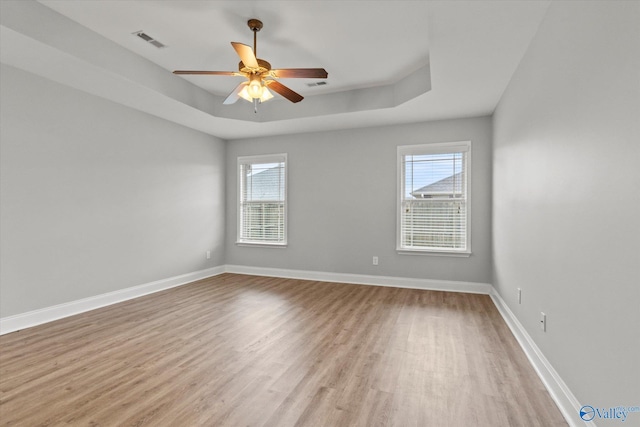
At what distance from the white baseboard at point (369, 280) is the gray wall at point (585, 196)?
1959 millimetres

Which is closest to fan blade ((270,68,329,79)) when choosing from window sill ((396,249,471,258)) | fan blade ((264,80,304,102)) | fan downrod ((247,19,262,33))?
Result: fan blade ((264,80,304,102))

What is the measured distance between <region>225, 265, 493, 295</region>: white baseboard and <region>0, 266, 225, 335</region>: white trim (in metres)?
1.12

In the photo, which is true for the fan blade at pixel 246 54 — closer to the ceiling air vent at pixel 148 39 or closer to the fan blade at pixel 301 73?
the fan blade at pixel 301 73

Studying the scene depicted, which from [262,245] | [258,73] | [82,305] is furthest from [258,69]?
[262,245]

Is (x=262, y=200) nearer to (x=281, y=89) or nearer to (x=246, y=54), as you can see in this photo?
(x=281, y=89)


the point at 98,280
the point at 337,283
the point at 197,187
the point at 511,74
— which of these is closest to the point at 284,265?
the point at 337,283

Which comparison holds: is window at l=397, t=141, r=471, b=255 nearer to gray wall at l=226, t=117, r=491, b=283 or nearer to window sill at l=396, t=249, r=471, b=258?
window sill at l=396, t=249, r=471, b=258

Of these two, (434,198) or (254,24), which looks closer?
(254,24)

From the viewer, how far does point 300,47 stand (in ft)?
11.0

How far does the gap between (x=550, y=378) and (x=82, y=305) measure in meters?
4.59

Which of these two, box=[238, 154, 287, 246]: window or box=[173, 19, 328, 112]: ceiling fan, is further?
box=[238, 154, 287, 246]: window

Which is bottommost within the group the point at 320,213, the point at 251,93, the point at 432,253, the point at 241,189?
the point at 432,253

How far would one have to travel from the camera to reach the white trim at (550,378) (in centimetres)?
173

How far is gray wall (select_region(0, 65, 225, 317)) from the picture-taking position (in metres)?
3.18
